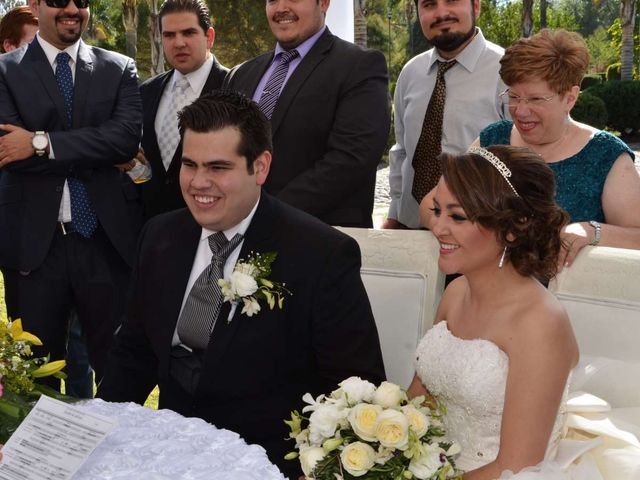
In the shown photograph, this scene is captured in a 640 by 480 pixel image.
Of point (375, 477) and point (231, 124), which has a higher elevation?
point (231, 124)

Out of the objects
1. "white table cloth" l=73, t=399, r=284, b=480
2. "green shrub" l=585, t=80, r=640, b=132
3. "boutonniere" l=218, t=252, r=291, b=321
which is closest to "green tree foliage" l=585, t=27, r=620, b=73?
"green shrub" l=585, t=80, r=640, b=132

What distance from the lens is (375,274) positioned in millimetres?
3330

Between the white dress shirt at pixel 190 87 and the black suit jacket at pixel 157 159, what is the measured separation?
21 mm

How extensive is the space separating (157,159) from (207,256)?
190 centimetres

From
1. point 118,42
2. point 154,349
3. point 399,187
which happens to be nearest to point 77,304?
point 154,349

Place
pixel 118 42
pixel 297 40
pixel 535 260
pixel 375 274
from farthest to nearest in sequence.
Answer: pixel 118 42 → pixel 297 40 → pixel 375 274 → pixel 535 260

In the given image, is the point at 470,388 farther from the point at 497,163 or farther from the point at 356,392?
the point at 497,163

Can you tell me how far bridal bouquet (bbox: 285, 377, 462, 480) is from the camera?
221 cm

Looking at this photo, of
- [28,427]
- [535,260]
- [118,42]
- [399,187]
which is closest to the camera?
[28,427]

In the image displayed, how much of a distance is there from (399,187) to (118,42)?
137ft

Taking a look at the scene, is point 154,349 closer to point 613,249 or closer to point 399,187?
point 613,249

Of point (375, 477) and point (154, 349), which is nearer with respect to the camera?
point (375, 477)

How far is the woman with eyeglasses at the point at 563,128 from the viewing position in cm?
346

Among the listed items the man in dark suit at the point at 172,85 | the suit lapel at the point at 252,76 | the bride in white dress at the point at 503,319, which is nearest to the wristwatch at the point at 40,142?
the man in dark suit at the point at 172,85
